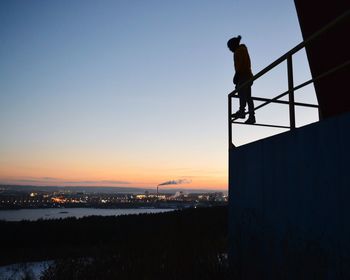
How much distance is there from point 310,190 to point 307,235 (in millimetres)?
518

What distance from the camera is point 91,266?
7.52 metres

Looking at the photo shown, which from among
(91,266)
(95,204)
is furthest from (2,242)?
(95,204)

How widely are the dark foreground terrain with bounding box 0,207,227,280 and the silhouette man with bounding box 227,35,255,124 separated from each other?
2.83m

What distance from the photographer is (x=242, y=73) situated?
5891 mm

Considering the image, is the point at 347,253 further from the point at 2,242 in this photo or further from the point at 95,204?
the point at 95,204

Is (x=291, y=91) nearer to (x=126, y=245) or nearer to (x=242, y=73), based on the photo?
(x=242, y=73)

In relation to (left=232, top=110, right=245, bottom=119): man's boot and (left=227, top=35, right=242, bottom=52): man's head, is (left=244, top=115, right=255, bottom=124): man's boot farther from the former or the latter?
(left=227, top=35, right=242, bottom=52): man's head

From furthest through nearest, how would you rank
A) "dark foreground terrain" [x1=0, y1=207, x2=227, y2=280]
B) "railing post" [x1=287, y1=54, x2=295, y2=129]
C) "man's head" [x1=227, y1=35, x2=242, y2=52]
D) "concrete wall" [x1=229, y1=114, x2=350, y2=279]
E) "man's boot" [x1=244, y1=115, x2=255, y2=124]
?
1. "dark foreground terrain" [x1=0, y1=207, x2=227, y2=280]
2. "man's head" [x1=227, y1=35, x2=242, y2=52]
3. "man's boot" [x1=244, y1=115, x2=255, y2=124]
4. "railing post" [x1=287, y1=54, x2=295, y2=129]
5. "concrete wall" [x1=229, y1=114, x2=350, y2=279]

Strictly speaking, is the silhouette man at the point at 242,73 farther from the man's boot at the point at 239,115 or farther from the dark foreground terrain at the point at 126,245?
the dark foreground terrain at the point at 126,245

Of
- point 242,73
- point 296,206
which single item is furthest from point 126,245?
point 296,206

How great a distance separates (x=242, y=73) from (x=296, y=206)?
2.95 meters

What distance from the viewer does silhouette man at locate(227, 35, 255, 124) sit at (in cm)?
558

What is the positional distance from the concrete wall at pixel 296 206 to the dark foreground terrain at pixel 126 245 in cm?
123

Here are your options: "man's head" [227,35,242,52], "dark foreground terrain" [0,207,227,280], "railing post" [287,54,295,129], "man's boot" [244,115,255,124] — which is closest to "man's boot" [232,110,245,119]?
"man's boot" [244,115,255,124]
